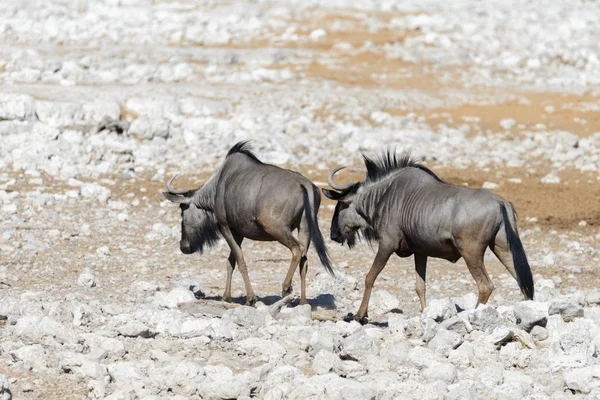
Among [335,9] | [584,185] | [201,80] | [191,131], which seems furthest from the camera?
[335,9]

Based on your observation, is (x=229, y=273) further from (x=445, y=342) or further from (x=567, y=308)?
(x=567, y=308)

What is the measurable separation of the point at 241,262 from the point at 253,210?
0.78 metres

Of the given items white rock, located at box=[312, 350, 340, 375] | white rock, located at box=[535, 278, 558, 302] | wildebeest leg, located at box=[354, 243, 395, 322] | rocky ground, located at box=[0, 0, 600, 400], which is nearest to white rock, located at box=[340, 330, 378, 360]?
rocky ground, located at box=[0, 0, 600, 400]

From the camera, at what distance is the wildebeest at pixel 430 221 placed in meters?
11.0

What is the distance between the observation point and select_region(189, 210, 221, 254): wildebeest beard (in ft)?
44.8

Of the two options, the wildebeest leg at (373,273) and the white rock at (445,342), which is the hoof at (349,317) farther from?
the white rock at (445,342)

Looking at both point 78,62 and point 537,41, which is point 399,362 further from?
point 537,41

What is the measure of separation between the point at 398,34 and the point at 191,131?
14.1m

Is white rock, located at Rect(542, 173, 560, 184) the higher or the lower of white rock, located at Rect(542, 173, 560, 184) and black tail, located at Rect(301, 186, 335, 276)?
the lower

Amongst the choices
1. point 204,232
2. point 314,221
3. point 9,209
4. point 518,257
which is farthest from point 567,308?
point 9,209

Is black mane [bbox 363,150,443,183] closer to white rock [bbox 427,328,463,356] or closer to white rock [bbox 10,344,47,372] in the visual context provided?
white rock [bbox 427,328,463,356]

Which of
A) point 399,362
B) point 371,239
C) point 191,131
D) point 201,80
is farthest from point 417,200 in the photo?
point 201,80

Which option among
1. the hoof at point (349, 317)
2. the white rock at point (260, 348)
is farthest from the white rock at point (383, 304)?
the white rock at point (260, 348)

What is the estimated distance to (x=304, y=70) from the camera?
3188 centimetres
